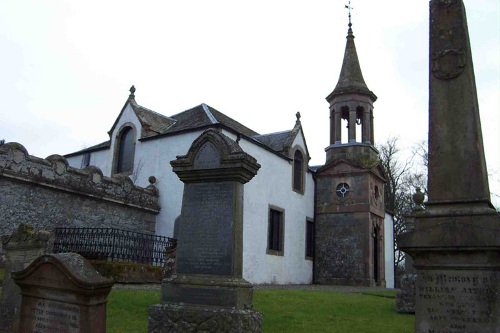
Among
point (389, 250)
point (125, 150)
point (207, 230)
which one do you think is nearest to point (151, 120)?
point (125, 150)

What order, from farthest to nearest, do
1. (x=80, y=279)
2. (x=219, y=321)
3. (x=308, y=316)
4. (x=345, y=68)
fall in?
(x=345, y=68), (x=308, y=316), (x=219, y=321), (x=80, y=279)

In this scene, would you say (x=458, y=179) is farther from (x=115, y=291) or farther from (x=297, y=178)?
(x=297, y=178)

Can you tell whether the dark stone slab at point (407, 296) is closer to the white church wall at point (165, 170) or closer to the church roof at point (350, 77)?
the white church wall at point (165, 170)

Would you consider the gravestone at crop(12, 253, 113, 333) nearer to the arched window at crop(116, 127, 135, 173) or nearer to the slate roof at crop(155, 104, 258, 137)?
the slate roof at crop(155, 104, 258, 137)

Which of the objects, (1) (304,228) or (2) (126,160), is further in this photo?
(1) (304,228)

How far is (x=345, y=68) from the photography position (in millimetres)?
29422

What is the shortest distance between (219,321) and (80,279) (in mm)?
2347

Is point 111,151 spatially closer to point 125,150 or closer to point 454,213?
point 125,150

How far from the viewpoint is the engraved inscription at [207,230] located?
729 cm

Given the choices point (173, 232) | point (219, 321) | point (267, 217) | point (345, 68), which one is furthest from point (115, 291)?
point (345, 68)

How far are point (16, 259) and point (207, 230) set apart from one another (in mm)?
3695

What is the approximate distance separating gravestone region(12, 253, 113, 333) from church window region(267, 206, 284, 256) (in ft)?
57.3

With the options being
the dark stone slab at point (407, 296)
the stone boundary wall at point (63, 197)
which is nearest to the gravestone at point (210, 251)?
the dark stone slab at point (407, 296)

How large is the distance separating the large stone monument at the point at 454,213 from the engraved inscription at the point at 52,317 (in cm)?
402
